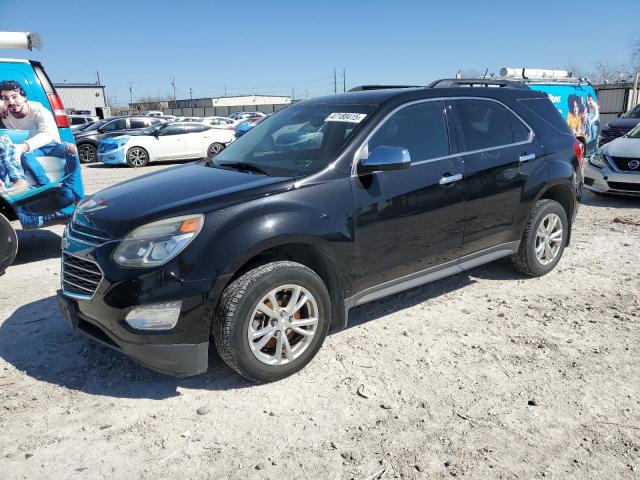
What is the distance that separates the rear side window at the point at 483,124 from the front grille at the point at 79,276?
9.62 ft

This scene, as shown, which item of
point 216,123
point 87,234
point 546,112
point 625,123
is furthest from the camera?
point 216,123

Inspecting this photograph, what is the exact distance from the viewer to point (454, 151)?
4090mm

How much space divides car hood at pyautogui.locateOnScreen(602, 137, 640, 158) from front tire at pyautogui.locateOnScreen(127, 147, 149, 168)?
12.6m

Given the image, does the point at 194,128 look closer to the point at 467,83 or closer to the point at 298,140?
the point at 467,83

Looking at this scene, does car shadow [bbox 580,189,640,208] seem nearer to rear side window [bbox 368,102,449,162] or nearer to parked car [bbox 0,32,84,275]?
rear side window [bbox 368,102,449,162]

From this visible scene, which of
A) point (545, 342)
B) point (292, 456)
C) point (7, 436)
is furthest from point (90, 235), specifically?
point (545, 342)

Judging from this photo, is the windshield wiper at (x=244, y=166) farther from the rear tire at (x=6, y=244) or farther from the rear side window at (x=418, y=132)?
the rear tire at (x=6, y=244)

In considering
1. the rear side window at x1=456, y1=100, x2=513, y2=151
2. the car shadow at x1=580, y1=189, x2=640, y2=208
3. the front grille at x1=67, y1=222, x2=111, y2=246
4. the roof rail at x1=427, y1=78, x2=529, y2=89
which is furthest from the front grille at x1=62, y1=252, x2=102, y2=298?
the car shadow at x1=580, y1=189, x2=640, y2=208

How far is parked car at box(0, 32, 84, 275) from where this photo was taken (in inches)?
204

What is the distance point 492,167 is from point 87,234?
3166 mm

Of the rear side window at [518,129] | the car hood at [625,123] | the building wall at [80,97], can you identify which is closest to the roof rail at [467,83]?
the rear side window at [518,129]

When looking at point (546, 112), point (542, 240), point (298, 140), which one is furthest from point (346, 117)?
point (542, 240)

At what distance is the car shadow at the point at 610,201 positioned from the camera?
8708 mm

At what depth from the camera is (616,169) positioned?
859 centimetres
